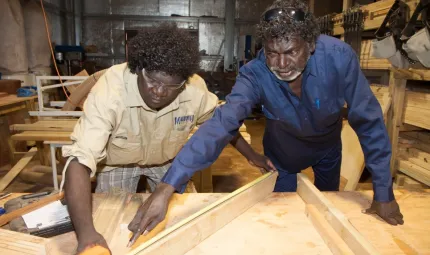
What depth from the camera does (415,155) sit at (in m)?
2.77

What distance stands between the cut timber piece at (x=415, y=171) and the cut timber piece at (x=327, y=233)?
5.33ft

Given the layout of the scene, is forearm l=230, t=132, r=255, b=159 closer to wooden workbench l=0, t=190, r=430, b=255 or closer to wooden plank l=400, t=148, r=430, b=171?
wooden workbench l=0, t=190, r=430, b=255

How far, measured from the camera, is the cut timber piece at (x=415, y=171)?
2518 millimetres

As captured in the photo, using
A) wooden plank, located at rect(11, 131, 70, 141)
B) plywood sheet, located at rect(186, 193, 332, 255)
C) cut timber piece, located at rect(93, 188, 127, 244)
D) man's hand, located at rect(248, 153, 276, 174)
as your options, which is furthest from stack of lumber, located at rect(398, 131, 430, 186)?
wooden plank, located at rect(11, 131, 70, 141)

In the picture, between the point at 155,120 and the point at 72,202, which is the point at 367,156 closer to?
the point at 155,120

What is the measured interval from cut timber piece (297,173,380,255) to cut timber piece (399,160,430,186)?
4.82 feet

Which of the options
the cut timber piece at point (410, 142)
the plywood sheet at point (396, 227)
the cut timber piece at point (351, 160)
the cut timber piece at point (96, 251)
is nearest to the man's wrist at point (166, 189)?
the cut timber piece at point (96, 251)

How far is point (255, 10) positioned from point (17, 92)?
270 inches

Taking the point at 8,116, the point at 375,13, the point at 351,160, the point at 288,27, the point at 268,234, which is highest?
the point at 375,13

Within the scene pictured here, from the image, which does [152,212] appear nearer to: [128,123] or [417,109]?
[128,123]

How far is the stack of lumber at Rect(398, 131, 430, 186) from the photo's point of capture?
2584 mm

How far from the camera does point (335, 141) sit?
209cm

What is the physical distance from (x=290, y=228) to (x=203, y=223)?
365mm

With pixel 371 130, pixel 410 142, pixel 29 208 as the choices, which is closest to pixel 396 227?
pixel 371 130
